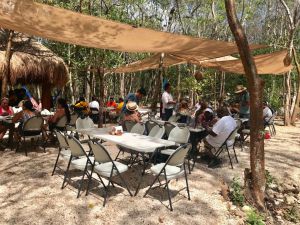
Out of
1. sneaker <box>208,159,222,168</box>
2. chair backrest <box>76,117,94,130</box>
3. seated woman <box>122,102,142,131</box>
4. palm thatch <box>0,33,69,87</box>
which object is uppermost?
palm thatch <box>0,33,69,87</box>

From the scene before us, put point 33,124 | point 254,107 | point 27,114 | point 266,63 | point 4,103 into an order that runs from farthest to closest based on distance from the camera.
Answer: point 266,63 < point 4,103 < point 27,114 < point 33,124 < point 254,107

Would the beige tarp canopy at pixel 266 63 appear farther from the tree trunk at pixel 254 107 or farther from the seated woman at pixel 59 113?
the seated woman at pixel 59 113

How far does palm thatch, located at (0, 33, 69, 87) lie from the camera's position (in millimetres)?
10589

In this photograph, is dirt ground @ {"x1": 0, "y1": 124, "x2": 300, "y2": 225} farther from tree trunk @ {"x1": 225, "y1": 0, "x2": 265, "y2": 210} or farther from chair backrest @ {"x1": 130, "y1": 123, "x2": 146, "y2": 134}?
chair backrest @ {"x1": 130, "y1": 123, "x2": 146, "y2": 134}

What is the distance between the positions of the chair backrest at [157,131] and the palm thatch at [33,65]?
5.74m

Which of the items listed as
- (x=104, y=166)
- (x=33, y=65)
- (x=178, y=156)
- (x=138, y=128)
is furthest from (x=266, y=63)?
(x=33, y=65)

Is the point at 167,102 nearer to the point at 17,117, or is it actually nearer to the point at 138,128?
the point at 138,128

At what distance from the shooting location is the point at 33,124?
22.8ft

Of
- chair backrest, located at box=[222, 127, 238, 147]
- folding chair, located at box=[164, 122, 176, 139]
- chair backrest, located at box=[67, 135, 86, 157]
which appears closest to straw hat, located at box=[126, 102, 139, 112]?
folding chair, located at box=[164, 122, 176, 139]

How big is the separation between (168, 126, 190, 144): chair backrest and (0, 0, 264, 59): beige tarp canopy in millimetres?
1641

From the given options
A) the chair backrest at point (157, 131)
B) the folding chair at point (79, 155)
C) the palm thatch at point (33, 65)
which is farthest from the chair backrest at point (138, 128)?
the palm thatch at point (33, 65)

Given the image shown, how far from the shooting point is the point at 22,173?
228 inches

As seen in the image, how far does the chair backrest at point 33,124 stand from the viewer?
680 cm

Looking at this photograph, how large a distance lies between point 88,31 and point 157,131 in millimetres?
2331
